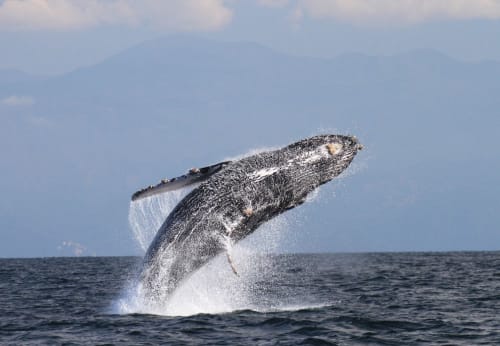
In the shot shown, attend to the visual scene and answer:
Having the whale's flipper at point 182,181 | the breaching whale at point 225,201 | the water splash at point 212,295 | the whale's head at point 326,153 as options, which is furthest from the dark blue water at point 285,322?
the whale's head at point 326,153

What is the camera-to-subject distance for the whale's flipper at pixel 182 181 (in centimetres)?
1568

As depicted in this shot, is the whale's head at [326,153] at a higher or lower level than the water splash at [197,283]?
higher

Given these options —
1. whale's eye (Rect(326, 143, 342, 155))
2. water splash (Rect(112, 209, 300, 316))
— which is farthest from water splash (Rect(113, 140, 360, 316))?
whale's eye (Rect(326, 143, 342, 155))

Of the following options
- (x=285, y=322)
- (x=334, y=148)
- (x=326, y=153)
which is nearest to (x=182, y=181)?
(x=326, y=153)

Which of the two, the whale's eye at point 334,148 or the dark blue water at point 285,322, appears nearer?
the dark blue water at point 285,322

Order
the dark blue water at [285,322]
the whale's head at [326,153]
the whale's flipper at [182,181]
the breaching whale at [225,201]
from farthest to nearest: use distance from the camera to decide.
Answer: the whale's head at [326,153] → the whale's flipper at [182,181] → the breaching whale at [225,201] → the dark blue water at [285,322]

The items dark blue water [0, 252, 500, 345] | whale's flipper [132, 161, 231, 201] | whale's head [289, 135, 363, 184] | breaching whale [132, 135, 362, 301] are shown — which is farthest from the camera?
whale's head [289, 135, 363, 184]

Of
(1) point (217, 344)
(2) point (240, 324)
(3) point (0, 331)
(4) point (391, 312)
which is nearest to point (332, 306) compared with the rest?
(4) point (391, 312)

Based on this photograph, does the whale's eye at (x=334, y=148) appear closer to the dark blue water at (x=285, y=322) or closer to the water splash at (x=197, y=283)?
the water splash at (x=197, y=283)

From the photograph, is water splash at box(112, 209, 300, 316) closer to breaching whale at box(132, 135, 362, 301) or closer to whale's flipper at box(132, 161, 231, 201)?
breaching whale at box(132, 135, 362, 301)

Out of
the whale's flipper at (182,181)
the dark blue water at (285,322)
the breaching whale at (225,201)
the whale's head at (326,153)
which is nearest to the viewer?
the dark blue water at (285,322)

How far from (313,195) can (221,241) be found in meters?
2.18

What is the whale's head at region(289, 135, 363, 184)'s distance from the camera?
51.9ft

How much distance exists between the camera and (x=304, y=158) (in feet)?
51.8
